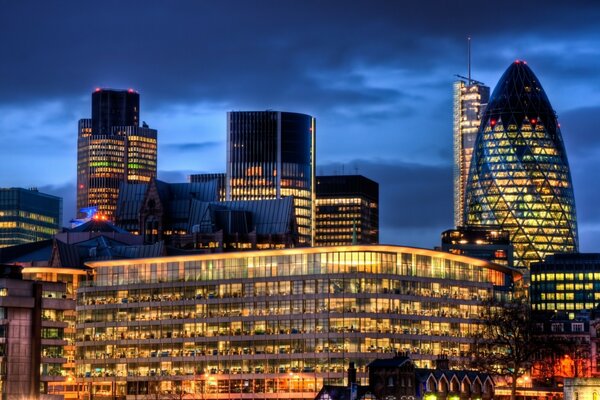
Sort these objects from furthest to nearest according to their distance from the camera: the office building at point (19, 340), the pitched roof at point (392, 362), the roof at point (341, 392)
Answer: the pitched roof at point (392, 362) → the roof at point (341, 392) → the office building at point (19, 340)

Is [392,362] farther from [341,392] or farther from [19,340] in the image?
[19,340]

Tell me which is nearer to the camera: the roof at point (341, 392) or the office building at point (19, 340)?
the office building at point (19, 340)

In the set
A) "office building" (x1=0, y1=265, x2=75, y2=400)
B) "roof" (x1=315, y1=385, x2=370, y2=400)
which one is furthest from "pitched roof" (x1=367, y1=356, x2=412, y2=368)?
"office building" (x1=0, y1=265, x2=75, y2=400)

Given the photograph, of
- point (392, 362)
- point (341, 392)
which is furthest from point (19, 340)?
point (392, 362)

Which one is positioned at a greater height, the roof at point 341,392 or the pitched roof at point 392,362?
the pitched roof at point 392,362

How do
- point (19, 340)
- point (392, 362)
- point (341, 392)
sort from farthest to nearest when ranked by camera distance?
point (392, 362) → point (341, 392) → point (19, 340)

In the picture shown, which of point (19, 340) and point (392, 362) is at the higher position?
point (19, 340)

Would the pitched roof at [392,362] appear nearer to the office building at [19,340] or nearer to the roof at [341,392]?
the roof at [341,392]

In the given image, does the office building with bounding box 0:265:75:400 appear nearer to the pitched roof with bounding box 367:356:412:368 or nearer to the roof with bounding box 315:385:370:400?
the roof with bounding box 315:385:370:400

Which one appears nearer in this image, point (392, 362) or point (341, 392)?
point (341, 392)

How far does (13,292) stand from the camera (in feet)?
572

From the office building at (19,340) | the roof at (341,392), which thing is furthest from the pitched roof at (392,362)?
the office building at (19,340)

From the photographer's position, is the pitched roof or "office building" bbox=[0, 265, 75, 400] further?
the pitched roof

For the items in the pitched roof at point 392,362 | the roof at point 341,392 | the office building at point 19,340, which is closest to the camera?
the office building at point 19,340
